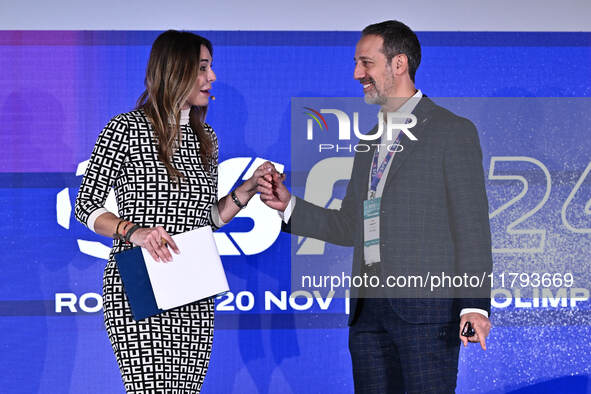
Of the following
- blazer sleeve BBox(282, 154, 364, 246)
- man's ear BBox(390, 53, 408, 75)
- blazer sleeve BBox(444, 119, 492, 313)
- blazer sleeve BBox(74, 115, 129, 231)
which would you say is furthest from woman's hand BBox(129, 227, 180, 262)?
man's ear BBox(390, 53, 408, 75)

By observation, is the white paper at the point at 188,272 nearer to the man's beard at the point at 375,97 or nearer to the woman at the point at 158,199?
the woman at the point at 158,199

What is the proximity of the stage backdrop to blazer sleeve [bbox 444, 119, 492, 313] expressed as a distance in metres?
1.10

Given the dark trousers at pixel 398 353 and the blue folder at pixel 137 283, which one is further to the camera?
the dark trousers at pixel 398 353

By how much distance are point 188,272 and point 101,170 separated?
414mm

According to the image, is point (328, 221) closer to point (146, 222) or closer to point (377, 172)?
point (377, 172)

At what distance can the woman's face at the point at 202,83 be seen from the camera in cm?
234

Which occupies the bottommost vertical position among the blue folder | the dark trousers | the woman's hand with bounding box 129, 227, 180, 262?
the dark trousers

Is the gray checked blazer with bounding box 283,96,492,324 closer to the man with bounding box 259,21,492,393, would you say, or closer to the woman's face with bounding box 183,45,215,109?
the man with bounding box 259,21,492,393

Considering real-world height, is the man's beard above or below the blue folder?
above

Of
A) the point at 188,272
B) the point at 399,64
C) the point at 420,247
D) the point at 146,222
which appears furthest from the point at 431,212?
the point at 146,222

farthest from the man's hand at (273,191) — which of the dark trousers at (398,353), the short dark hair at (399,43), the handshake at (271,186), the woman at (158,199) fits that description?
the short dark hair at (399,43)

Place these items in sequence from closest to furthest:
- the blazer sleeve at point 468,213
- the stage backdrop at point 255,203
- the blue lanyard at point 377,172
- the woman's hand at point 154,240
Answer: the woman's hand at point 154,240 → the blazer sleeve at point 468,213 → the blue lanyard at point 377,172 → the stage backdrop at point 255,203

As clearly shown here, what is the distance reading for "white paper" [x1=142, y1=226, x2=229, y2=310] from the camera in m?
2.13

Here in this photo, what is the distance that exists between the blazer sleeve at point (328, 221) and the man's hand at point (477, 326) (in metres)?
0.55
